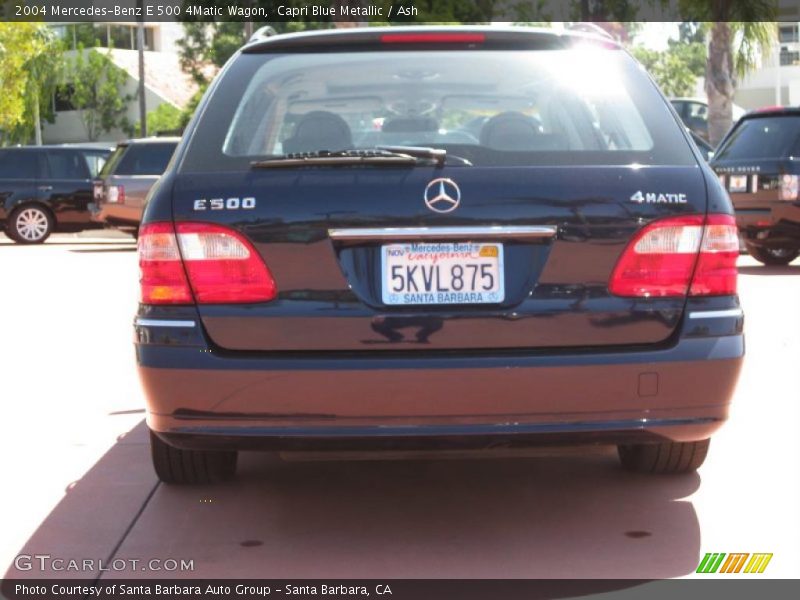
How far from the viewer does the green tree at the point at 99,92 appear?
200 ft

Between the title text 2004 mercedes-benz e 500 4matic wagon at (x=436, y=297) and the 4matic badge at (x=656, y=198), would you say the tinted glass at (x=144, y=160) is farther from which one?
the 4matic badge at (x=656, y=198)

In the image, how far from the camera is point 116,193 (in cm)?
2180

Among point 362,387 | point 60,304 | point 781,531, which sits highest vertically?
A: point 362,387

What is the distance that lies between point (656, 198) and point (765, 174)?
32.7 ft

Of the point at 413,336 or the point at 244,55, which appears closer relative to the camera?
the point at 413,336

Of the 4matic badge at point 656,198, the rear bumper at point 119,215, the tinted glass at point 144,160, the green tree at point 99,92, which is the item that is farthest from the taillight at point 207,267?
the green tree at point 99,92

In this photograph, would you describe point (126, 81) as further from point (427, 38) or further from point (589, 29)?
point (427, 38)

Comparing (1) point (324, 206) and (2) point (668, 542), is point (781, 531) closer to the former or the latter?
(2) point (668, 542)

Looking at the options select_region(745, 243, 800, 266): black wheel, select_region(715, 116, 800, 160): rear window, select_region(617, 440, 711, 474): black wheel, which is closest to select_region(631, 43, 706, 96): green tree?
select_region(745, 243, 800, 266): black wheel

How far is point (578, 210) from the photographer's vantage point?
173 inches

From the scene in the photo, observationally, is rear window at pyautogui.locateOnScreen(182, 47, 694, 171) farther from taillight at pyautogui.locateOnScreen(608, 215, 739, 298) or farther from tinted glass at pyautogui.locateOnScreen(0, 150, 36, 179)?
tinted glass at pyautogui.locateOnScreen(0, 150, 36, 179)

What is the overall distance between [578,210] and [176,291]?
1.28 m

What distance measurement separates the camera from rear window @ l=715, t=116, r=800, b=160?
556 inches

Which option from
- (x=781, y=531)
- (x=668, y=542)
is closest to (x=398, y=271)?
(x=668, y=542)
